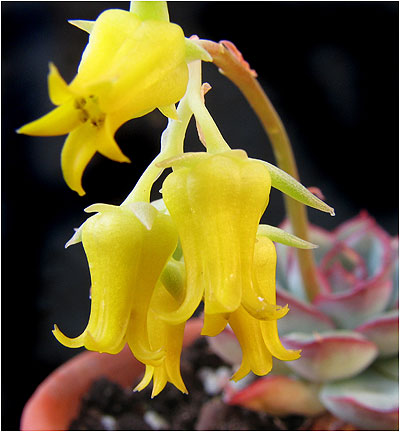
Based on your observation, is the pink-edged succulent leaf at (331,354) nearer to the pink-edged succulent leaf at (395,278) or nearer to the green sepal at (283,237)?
the pink-edged succulent leaf at (395,278)

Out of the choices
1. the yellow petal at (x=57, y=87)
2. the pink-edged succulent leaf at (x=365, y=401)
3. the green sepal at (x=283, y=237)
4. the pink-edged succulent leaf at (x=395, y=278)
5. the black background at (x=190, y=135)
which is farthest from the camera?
the black background at (x=190, y=135)

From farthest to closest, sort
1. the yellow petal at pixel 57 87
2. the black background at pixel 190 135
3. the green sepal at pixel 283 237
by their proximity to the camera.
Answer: the black background at pixel 190 135
the green sepal at pixel 283 237
the yellow petal at pixel 57 87

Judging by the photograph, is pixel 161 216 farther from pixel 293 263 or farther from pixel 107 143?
pixel 293 263

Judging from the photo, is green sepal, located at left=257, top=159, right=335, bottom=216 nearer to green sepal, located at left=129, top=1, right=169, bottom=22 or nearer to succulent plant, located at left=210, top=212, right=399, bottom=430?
green sepal, located at left=129, top=1, right=169, bottom=22

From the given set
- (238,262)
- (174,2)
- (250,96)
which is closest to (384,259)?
(250,96)

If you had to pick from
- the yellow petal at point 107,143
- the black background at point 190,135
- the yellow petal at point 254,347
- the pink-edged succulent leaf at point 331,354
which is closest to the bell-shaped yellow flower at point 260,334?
the yellow petal at point 254,347

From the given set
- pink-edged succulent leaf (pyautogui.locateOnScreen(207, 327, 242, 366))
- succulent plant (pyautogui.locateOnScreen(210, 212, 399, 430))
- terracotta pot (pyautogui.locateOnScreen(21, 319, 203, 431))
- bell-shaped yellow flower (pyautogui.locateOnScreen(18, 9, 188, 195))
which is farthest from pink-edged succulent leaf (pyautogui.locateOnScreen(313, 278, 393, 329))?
bell-shaped yellow flower (pyautogui.locateOnScreen(18, 9, 188, 195))

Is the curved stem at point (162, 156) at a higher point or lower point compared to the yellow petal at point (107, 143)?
lower

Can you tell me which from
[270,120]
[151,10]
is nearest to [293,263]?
[270,120]
